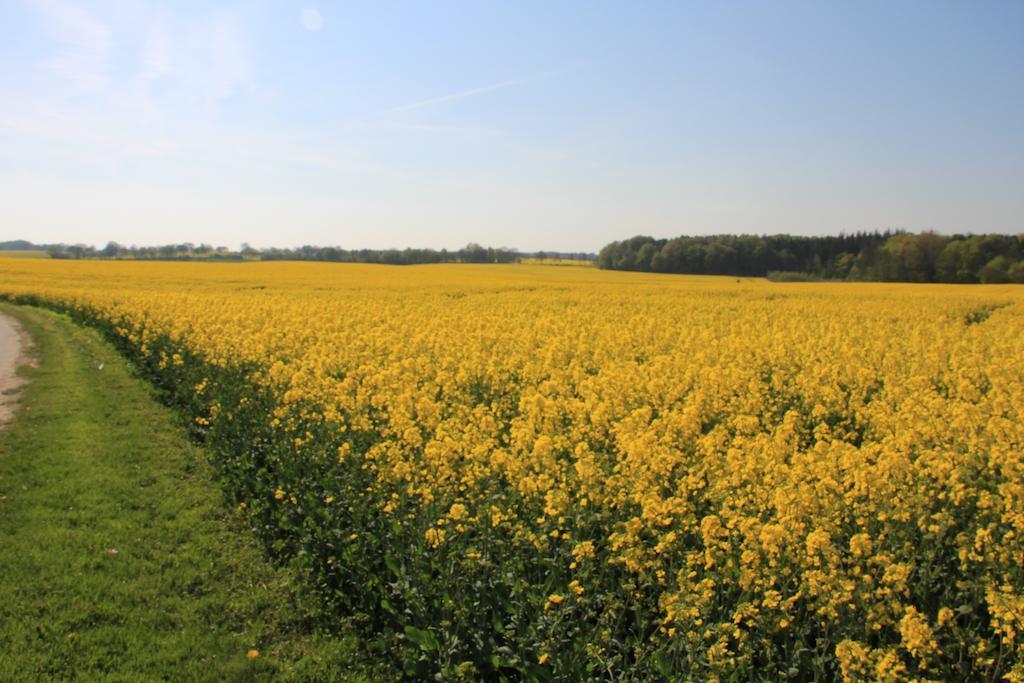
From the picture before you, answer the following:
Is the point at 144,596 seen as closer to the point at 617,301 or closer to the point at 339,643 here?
the point at 339,643

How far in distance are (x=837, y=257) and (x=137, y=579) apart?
87.5 m

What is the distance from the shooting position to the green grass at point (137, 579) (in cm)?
474

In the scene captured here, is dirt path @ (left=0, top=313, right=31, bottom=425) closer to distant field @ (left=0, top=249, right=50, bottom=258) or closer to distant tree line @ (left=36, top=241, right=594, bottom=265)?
distant tree line @ (left=36, top=241, right=594, bottom=265)

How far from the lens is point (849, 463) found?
186 inches

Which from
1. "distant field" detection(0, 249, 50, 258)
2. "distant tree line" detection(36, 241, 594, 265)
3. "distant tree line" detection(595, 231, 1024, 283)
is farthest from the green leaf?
"distant field" detection(0, 249, 50, 258)

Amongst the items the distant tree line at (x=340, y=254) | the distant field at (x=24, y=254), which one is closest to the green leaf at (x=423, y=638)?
the distant tree line at (x=340, y=254)

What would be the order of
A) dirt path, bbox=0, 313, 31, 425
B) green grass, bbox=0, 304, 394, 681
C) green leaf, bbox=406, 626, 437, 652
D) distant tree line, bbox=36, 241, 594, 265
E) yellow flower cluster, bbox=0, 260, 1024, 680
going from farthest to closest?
distant tree line, bbox=36, 241, 594, 265 < dirt path, bbox=0, 313, 31, 425 < green grass, bbox=0, 304, 394, 681 < green leaf, bbox=406, 626, 437, 652 < yellow flower cluster, bbox=0, 260, 1024, 680

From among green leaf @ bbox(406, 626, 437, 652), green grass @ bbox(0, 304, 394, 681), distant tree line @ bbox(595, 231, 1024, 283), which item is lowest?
green grass @ bbox(0, 304, 394, 681)

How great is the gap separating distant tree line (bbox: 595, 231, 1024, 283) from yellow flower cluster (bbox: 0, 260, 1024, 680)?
55115 mm

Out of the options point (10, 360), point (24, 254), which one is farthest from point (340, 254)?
point (10, 360)

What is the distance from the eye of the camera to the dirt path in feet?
37.0

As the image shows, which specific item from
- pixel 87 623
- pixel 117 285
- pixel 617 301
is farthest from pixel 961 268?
pixel 87 623

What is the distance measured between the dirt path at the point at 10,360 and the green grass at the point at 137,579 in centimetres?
215

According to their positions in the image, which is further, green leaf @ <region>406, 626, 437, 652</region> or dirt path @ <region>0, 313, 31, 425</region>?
dirt path @ <region>0, 313, 31, 425</region>
